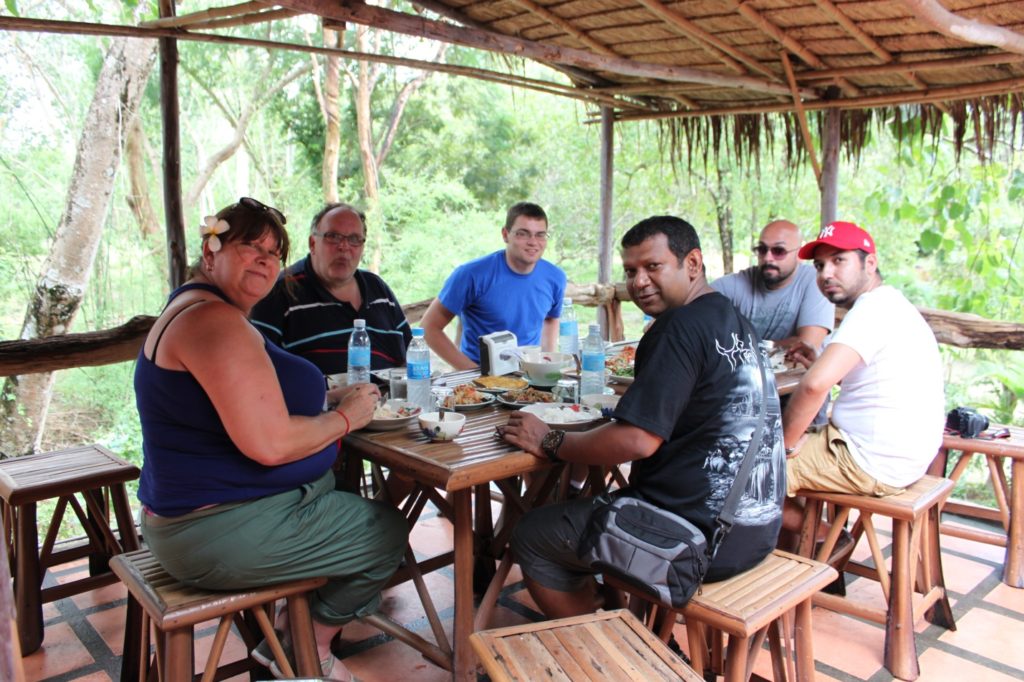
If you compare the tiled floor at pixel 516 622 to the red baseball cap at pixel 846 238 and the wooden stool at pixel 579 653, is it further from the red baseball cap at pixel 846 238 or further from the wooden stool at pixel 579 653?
the red baseball cap at pixel 846 238

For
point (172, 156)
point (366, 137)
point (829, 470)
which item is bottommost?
point (829, 470)

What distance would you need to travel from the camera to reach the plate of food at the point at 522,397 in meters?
2.58

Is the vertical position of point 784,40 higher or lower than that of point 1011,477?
higher

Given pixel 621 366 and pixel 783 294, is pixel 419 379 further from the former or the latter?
pixel 783 294

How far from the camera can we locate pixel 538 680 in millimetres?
1576

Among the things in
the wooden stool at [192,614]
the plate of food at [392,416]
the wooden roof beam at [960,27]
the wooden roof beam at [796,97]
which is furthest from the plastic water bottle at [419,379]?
the wooden roof beam at [796,97]

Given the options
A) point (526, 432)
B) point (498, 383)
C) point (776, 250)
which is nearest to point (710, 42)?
point (776, 250)

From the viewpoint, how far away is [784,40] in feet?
13.1

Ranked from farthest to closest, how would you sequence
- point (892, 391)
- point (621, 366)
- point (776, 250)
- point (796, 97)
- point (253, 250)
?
1. point (796, 97)
2. point (776, 250)
3. point (621, 366)
4. point (892, 391)
5. point (253, 250)

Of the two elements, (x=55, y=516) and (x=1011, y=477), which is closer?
(x=55, y=516)

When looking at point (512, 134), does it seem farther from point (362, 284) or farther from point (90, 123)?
point (362, 284)

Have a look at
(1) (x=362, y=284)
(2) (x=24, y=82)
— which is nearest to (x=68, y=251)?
(2) (x=24, y=82)

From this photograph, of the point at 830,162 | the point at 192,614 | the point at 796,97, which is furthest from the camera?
the point at 830,162

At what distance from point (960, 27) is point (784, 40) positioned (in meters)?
1.32
